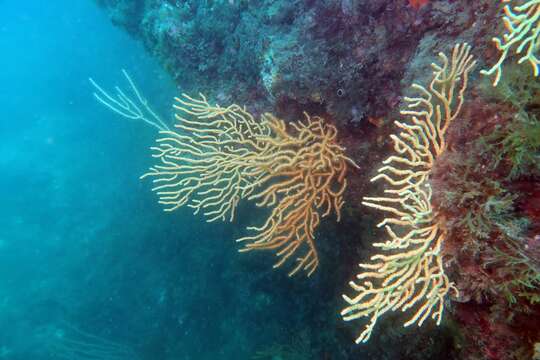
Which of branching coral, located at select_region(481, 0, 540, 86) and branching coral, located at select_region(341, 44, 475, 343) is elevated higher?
branching coral, located at select_region(481, 0, 540, 86)

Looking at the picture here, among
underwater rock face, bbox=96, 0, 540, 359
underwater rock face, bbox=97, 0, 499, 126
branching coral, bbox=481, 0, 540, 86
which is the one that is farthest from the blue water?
branching coral, bbox=481, 0, 540, 86

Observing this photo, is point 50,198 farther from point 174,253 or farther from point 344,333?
point 344,333

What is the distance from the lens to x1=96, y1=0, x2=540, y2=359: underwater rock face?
1.64 metres

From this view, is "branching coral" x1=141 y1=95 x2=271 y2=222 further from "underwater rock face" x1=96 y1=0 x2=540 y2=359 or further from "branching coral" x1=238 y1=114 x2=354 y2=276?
"underwater rock face" x1=96 y1=0 x2=540 y2=359

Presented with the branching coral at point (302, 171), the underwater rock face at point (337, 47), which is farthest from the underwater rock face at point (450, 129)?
the branching coral at point (302, 171)

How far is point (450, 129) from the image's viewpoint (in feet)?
6.68

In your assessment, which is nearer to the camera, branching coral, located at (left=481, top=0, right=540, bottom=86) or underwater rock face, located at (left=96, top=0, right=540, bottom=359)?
branching coral, located at (left=481, top=0, right=540, bottom=86)

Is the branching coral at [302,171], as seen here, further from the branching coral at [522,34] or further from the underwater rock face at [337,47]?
the branching coral at [522,34]

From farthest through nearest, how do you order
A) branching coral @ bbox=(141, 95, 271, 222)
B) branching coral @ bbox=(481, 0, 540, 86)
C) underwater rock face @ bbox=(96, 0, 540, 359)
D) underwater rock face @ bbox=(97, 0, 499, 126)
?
branching coral @ bbox=(141, 95, 271, 222)
underwater rock face @ bbox=(97, 0, 499, 126)
underwater rock face @ bbox=(96, 0, 540, 359)
branching coral @ bbox=(481, 0, 540, 86)

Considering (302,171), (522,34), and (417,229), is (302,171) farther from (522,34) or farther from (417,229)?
(522,34)

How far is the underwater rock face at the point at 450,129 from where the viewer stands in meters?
1.64

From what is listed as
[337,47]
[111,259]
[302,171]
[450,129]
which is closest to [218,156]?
[302,171]

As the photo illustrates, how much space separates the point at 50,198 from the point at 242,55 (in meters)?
16.5

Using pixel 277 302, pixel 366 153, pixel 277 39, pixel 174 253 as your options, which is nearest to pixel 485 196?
pixel 366 153
